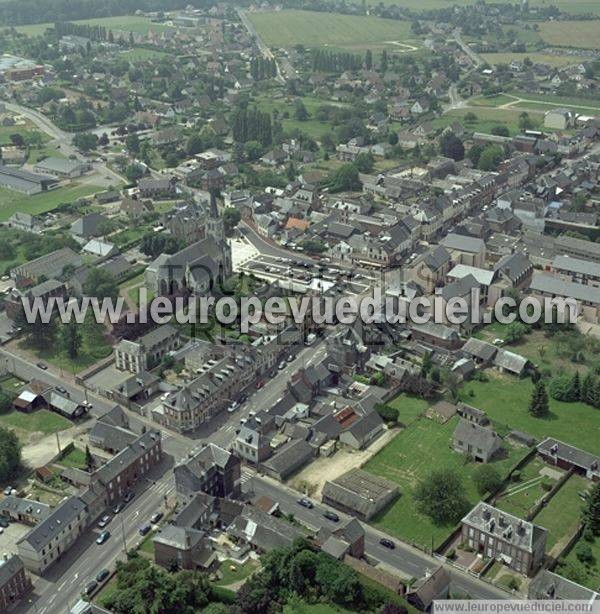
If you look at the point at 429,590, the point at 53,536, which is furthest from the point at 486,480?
the point at 53,536

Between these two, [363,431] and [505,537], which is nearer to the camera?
[505,537]

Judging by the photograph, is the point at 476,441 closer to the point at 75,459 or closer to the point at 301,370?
the point at 301,370

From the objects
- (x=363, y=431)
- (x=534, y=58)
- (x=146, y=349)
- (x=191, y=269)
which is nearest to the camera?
(x=363, y=431)

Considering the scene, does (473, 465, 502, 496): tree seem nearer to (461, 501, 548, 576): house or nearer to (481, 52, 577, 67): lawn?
(461, 501, 548, 576): house

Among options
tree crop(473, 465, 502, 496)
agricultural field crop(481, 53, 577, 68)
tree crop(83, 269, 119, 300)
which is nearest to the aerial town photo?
tree crop(473, 465, 502, 496)

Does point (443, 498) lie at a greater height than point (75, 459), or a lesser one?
greater

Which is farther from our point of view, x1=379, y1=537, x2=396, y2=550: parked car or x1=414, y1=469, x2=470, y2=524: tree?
x1=414, y1=469, x2=470, y2=524: tree

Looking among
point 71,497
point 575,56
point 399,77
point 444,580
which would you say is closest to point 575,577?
point 444,580

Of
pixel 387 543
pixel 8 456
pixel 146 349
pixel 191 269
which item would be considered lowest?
pixel 387 543
